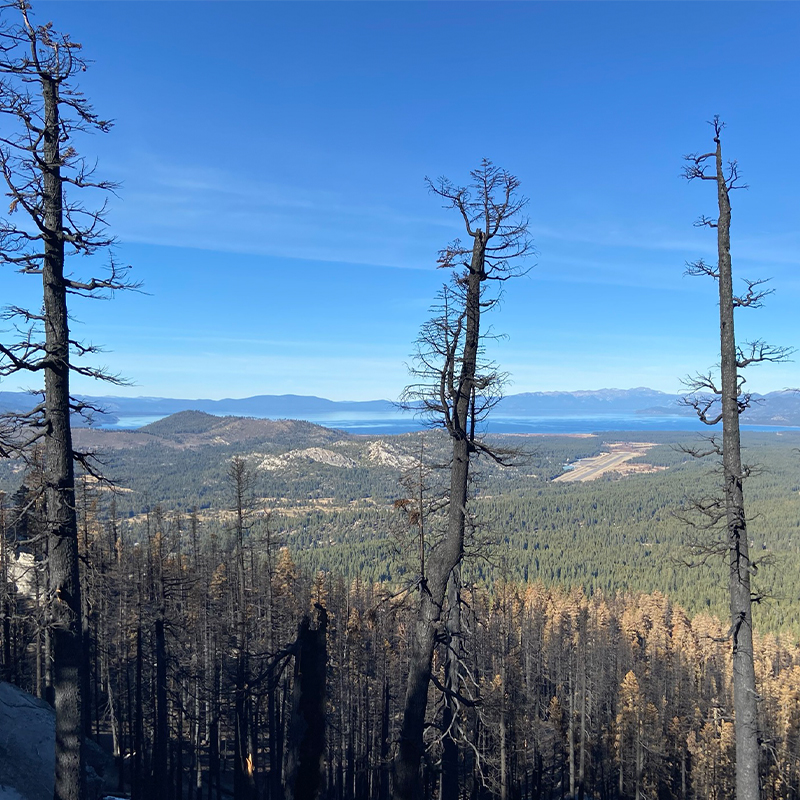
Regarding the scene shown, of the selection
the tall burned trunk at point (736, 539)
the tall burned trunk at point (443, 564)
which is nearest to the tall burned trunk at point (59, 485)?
the tall burned trunk at point (443, 564)

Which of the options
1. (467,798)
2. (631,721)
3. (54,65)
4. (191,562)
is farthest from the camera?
(191,562)

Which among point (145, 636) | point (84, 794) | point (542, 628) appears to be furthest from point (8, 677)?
point (542, 628)

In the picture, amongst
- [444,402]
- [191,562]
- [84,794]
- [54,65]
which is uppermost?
[54,65]

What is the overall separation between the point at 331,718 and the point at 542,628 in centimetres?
3166

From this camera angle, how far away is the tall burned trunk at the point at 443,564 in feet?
28.1

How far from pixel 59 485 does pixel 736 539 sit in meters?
10.9

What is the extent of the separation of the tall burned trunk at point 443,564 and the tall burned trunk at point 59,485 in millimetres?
4825

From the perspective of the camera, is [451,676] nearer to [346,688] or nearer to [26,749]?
[26,749]

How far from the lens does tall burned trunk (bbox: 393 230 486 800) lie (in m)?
8.58

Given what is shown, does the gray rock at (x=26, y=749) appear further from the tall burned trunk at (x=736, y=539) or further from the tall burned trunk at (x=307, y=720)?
the tall burned trunk at (x=736, y=539)

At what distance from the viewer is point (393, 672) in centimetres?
3875

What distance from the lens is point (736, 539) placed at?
31.5 feet

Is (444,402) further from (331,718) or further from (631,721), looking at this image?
(631,721)

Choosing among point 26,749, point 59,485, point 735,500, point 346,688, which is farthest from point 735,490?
point 346,688
